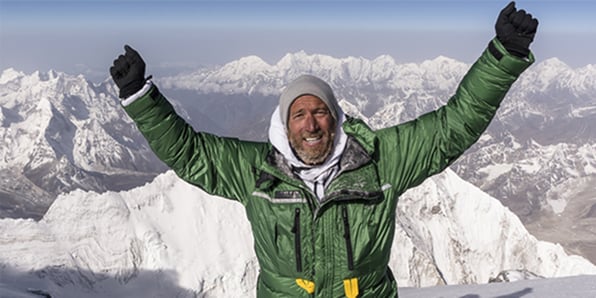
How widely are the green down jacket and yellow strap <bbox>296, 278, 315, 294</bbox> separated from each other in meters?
0.01

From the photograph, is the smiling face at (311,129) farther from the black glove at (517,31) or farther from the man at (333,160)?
the black glove at (517,31)

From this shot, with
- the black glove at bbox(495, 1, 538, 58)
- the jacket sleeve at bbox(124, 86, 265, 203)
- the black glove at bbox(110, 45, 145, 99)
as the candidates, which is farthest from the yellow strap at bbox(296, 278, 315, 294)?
the black glove at bbox(495, 1, 538, 58)

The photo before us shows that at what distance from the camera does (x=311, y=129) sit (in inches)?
191

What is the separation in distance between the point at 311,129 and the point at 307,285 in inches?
53.5

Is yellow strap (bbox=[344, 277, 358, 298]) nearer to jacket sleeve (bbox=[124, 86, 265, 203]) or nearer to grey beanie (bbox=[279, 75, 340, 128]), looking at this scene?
jacket sleeve (bbox=[124, 86, 265, 203])

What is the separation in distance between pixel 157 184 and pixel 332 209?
61946 millimetres

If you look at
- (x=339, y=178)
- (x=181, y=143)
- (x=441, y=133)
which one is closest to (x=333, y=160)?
(x=339, y=178)

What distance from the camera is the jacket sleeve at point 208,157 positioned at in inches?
203

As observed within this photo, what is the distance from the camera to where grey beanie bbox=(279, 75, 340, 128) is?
194 inches

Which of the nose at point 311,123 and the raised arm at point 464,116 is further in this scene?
the nose at point 311,123

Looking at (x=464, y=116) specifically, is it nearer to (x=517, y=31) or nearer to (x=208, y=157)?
(x=517, y=31)

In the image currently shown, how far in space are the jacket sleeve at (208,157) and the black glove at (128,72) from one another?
16.1 inches

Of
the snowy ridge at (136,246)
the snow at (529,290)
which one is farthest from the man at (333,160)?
the snowy ridge at (136,246)

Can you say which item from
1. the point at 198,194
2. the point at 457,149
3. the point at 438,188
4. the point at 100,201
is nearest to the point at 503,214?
the point at 438,188
